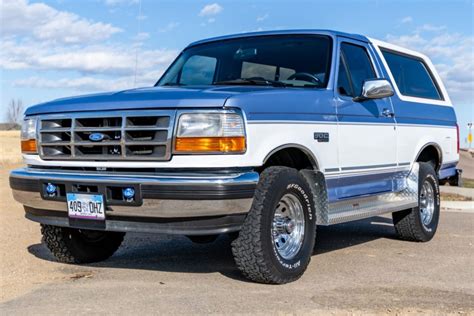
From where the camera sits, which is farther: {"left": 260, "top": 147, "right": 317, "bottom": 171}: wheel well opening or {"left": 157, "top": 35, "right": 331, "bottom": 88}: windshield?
{"left": 157, "top": 35, "right": 331, "bottom": 88}: windshield

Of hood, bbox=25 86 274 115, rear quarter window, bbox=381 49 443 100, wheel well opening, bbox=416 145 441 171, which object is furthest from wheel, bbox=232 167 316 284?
wheel well opening, bbox=416 145 441 171

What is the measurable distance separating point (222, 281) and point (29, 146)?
201cm

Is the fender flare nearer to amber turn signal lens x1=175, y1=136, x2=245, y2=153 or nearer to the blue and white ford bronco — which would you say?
the blue and white ford bronco

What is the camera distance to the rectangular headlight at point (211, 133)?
4621 mm

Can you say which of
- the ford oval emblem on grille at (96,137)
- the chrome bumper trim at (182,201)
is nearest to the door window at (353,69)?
the chrome bumper trim at (182,201)

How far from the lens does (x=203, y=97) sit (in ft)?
15.5

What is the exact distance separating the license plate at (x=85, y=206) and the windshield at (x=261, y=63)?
175cm

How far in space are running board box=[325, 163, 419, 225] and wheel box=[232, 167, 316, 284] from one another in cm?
42

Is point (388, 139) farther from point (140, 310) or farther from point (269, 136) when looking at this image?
point (140, 310)

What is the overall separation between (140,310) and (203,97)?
1559 mm

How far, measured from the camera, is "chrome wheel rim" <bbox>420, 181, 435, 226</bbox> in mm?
7762

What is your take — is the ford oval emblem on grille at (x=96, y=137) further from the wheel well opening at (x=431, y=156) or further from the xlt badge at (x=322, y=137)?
the wheel well opening at (x=431, y=156)

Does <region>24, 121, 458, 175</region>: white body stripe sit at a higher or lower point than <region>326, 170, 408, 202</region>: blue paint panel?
higher

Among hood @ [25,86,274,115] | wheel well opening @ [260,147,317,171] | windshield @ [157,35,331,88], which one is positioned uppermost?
windshield @ [157,35,331,88]
